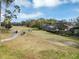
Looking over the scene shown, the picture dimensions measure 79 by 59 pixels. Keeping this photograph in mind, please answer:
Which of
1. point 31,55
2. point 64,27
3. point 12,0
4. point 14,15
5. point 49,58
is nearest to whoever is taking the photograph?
point 49,58

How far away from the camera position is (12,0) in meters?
29.8

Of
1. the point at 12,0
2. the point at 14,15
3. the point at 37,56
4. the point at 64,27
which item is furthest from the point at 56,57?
the point at 64,27

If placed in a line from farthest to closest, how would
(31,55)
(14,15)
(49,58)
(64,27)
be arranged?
(64,27)
(14,15)
(31,55)
(49,58)

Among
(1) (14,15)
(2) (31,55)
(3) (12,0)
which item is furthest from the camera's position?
(1) (14,15)

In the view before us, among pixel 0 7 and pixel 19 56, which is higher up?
pixel 0 7

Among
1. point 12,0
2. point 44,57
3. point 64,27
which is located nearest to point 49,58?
point 44,57

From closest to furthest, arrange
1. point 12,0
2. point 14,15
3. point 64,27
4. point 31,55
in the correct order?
point 31,55, point 12,0, point 14,15, point 64,27

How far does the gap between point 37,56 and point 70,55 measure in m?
3.07

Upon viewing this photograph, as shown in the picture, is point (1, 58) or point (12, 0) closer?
point (1, 58)

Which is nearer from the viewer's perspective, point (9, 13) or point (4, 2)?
point (4, 2)

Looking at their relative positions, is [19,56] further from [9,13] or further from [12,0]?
[9,13]

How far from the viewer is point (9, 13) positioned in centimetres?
3653

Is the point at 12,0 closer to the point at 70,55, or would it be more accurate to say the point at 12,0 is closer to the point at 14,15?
the point at 14,15

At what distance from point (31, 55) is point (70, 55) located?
3.53 meters
